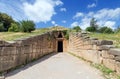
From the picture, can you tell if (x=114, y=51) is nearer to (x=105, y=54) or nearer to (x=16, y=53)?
(x=105, y=54)

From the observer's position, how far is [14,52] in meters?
7.48

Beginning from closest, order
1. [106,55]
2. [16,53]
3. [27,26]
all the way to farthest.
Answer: [106,55], [16,53], [27,26]

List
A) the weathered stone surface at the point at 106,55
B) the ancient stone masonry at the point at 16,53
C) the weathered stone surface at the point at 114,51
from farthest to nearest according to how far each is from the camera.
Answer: the ancient stone masonry at the point at 16,53
the weathered stone surface at the point at 106,55
the weathered stone surface at the point at 114,51

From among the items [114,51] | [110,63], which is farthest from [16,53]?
[114,51]

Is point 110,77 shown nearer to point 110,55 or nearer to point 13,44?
point 110,55

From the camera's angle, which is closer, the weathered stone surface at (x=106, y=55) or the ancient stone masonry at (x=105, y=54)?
the ancient stone masonry at (x=105, y=54)

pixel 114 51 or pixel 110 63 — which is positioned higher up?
pixel 114 51

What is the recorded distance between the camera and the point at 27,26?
25750mm

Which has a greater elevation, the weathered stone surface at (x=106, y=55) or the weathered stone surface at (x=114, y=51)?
the weathered stone surface at (x=114, y=51)

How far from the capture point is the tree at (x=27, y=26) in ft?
84.1

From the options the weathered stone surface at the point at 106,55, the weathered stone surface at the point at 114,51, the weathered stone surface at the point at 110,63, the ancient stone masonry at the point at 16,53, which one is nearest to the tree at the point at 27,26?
the ancient stone masonry at the point at 16,53

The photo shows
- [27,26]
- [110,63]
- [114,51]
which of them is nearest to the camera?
[114,51]

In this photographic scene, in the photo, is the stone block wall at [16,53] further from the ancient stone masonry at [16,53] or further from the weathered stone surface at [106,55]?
the weathered stone surface at [106,55]

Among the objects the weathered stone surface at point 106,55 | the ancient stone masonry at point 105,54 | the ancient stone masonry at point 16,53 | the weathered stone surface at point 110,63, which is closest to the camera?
the ancient stone masonry at point 105,54
